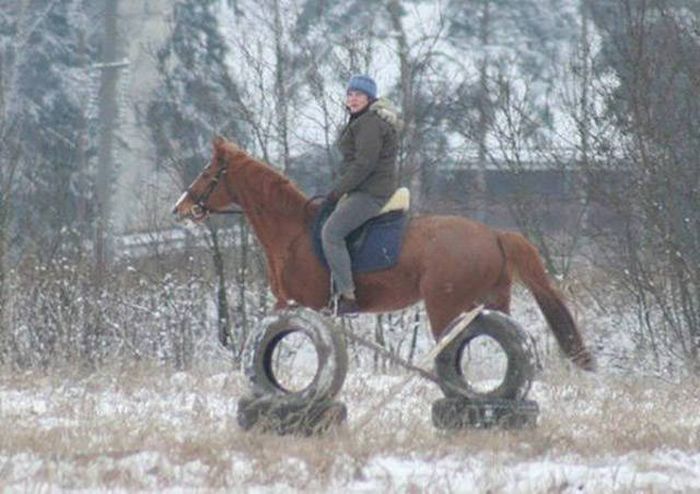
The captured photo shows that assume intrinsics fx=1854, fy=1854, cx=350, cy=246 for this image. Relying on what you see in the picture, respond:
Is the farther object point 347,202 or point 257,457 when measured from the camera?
point 347,202

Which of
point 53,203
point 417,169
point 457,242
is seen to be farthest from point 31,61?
point 457,242

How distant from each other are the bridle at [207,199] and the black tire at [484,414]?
2479 mm

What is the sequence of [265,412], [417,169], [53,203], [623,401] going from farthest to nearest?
[53,203] < [417,169] < [623,401] < [265,412]

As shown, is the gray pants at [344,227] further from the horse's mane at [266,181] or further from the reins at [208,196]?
the reins at [208,196]

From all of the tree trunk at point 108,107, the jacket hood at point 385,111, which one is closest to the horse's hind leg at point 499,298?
the jacket hood at point 385,111

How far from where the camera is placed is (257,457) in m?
9.29

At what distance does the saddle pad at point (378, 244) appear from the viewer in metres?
12.2

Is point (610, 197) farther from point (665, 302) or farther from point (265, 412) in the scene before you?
point (265, 412)

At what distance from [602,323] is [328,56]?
19.2 feet

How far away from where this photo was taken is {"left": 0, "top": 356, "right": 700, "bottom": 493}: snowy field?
28.5 ft

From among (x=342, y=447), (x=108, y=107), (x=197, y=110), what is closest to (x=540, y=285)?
(x=342, y=447)

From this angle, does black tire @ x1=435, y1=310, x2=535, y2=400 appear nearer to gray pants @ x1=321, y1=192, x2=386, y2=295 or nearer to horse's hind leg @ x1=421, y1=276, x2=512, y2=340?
horse's hind leg @ x1=421, y1=276, x2=512, y2=340

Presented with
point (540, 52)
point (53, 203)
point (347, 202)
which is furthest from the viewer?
point (540, 52)

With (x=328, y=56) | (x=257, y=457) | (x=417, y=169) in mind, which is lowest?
(x=257, y=457)
